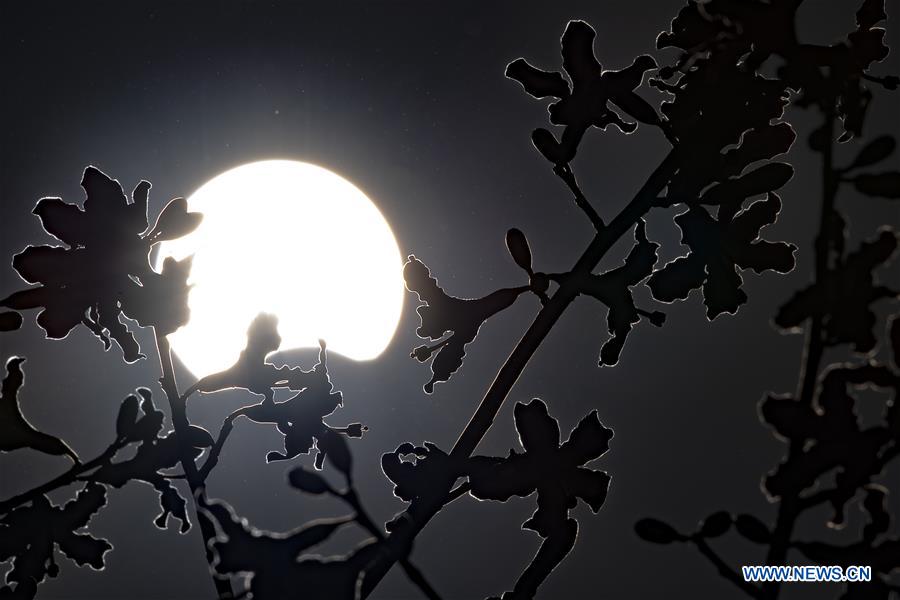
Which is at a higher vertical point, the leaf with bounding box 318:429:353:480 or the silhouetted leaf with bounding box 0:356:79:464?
the silhouetted leaf with bounding box 0:356:79:464

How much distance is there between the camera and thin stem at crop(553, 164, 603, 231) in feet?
2.69

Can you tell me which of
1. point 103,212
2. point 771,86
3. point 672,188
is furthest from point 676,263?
point 103,212

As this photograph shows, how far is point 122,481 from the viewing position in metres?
0.84

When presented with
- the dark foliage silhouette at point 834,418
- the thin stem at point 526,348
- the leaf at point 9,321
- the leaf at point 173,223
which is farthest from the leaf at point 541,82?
the leaf at point 9,321

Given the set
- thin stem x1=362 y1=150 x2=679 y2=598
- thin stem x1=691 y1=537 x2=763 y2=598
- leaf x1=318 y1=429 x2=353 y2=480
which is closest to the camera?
leaf x1=318 y1=429 x2=353 y2=480

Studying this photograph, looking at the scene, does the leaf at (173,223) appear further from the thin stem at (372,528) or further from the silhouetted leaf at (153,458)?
the thin stem at (372,528)

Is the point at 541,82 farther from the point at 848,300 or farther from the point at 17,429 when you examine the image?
the point at 17,429

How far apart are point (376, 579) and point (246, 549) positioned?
28 centimetres

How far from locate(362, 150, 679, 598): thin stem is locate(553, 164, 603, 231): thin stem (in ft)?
0.07

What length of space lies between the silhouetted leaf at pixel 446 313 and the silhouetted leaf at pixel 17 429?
0.43 meters

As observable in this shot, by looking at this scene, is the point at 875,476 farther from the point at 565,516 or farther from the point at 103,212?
the point at 103,212

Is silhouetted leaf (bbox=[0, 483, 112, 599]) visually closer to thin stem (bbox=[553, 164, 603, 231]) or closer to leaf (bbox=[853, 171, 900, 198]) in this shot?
thin stem (bbox=[553, 164, 603, 231])

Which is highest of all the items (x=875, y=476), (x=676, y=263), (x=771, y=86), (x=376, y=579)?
(x=771, y=86)

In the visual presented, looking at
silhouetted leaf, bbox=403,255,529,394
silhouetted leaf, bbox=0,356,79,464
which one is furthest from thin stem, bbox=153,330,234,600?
silhouetted leaf, bbox=403,255,529,394
